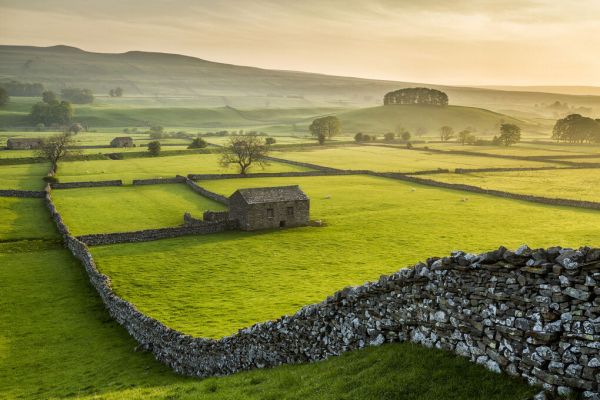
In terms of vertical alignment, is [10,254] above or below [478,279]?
below

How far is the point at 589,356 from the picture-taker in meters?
8.45

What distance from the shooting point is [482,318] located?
409 inches

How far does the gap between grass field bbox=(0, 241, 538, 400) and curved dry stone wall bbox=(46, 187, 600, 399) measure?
493 mm

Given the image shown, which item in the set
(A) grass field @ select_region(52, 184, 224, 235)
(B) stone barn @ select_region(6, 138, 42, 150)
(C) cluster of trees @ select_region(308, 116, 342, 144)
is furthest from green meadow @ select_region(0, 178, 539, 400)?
(C) cluster of trees @ select_region(308, 116, 342, 144)

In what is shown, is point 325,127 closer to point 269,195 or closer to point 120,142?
point 120,142

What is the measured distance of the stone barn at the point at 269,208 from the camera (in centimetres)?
5009

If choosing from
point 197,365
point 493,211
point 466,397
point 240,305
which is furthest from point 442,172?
point 466,397

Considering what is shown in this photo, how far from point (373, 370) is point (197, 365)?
9.87 metres

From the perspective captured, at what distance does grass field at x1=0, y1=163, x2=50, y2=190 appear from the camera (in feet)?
243

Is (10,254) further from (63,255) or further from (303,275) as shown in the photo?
(303,275)

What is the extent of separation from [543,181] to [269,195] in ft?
173

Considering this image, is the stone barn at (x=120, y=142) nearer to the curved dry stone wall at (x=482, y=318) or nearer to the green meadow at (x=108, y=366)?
the green meadow at (x=108, y=366)

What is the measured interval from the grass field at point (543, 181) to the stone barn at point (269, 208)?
35.2m

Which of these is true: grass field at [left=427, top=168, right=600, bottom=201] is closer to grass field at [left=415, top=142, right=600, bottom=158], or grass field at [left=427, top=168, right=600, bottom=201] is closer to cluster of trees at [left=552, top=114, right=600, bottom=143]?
grass field at [left=415, top=142, right=600, bottom=158]
